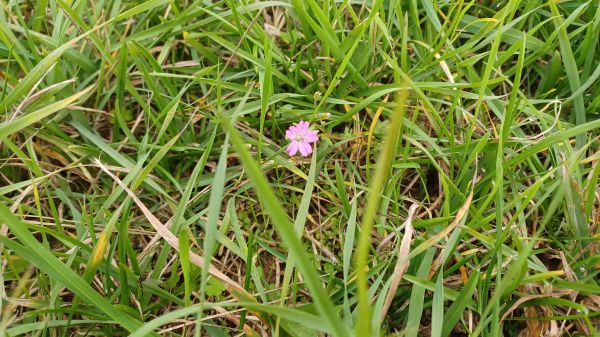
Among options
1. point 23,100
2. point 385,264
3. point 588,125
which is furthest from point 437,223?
point 23,100

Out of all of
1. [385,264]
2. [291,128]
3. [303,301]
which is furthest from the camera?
[291,128]

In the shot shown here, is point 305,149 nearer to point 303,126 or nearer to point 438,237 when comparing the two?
point 303,126

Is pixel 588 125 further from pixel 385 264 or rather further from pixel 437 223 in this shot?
pixel 385 264

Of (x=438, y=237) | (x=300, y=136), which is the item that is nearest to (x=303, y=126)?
(x=300, y=136)

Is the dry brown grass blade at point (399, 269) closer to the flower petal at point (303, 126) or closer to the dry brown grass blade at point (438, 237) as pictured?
the dry brown grass blade at point (438, 237)

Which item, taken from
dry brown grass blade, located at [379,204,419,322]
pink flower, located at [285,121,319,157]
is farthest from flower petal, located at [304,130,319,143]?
dry brown grass blade, located at [379,204,419,322]

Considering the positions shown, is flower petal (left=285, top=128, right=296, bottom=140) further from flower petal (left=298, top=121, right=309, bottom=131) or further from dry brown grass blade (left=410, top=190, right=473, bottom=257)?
dry brown grass blade (left=410, top=190, right=473, bottom=257)
